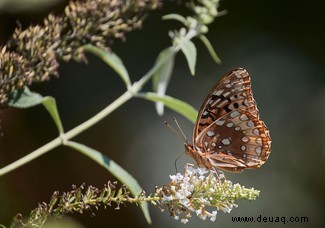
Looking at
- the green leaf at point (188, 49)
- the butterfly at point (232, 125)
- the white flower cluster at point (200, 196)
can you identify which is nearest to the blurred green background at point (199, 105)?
the butterfly at point (232, 125)

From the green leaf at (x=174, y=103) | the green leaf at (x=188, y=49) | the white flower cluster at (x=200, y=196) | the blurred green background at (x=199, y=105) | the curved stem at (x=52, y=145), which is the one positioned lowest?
the white flower cluster at (x=200, y=196)

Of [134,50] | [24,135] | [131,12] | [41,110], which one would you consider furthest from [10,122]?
[131,12]

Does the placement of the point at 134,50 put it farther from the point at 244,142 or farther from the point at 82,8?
the point at 82,8

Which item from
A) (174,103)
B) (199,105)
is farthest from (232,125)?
(199,105)

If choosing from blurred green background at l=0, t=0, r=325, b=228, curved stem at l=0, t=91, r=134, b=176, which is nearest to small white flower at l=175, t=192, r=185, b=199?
curved stem at l=0, t=91, r=134, b=176

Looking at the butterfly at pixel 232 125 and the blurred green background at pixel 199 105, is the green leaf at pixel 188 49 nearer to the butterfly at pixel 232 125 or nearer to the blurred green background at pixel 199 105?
the butterfly at pixel 232 125

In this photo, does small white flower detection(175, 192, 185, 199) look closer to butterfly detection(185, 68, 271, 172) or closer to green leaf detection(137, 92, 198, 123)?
green leaf detection(137, 92, 198, 123)

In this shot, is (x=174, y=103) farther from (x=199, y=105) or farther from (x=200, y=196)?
(x=199, y=105)
